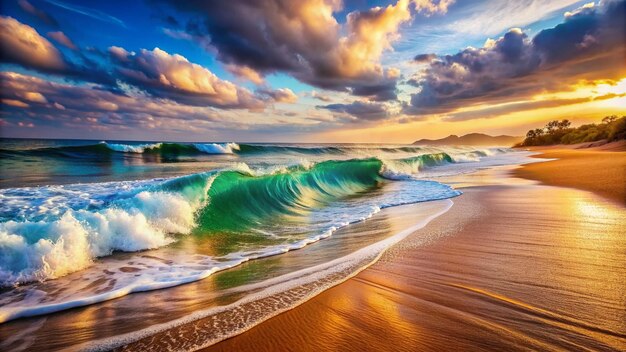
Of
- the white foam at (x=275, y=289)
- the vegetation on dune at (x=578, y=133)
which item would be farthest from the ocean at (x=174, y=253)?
the vegetation on dune at (x=578, y=133)

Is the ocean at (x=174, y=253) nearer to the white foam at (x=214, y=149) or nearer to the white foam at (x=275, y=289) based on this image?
the white foam at (x=275, y=289)

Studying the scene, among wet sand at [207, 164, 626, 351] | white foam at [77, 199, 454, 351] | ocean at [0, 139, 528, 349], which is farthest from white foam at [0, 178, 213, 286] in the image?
wet sand at [207, 164, 626, 351]

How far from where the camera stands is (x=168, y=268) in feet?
12.7

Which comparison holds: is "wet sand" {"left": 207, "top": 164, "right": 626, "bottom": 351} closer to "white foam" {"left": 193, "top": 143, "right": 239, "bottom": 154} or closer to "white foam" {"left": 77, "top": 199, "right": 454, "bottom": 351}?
"white foam" {"left": 77, "top": 199, "right": 454, "bottom": 351}

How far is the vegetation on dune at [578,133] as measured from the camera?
29109 mm

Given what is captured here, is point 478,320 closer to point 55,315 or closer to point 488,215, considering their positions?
point 55,315

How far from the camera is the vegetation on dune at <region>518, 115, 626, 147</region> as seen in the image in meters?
29.1

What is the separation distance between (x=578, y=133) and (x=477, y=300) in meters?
62.1

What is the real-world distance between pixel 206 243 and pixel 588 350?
4.93 m

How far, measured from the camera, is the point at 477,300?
8.13ft

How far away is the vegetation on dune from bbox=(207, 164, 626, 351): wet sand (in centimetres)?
3515

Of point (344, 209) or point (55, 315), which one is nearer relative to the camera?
point (55, 315)

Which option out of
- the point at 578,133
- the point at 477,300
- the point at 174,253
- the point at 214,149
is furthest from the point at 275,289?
the point at 578,133

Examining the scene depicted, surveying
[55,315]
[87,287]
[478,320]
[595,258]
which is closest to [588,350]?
[478,320]
